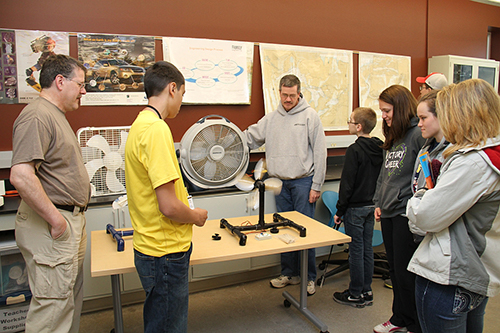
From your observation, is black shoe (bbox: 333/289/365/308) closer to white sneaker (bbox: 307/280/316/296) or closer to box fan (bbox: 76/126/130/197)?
white sneaker (bbox: 307/280/316/296)

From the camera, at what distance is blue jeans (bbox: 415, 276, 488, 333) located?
4.21 ft

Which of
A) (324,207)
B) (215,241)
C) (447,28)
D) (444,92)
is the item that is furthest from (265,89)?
(447,28)

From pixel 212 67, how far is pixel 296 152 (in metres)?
1.19

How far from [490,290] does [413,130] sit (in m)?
1.06

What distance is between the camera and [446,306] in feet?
4.25

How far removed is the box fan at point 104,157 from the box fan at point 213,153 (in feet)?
1.50

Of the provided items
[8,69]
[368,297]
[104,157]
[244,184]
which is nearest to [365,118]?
[244,184]

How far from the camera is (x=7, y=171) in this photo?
8.98 ft

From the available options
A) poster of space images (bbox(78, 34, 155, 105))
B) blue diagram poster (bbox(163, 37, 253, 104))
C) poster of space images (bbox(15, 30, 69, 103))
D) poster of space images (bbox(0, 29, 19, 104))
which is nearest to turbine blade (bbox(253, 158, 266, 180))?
blue diagram poster (bbox(163, 37, 253, 104))

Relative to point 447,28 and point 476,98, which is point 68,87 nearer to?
point 476,98

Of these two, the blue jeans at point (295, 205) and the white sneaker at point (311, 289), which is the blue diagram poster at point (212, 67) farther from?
the white sneaker at point (311, 289)

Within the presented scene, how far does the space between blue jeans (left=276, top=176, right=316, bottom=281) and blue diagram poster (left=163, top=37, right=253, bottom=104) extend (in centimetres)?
108

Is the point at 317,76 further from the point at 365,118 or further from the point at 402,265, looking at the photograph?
the point at 402,265

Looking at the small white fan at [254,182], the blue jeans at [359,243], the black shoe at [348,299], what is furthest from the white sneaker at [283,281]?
the small white fan at [254,182]
